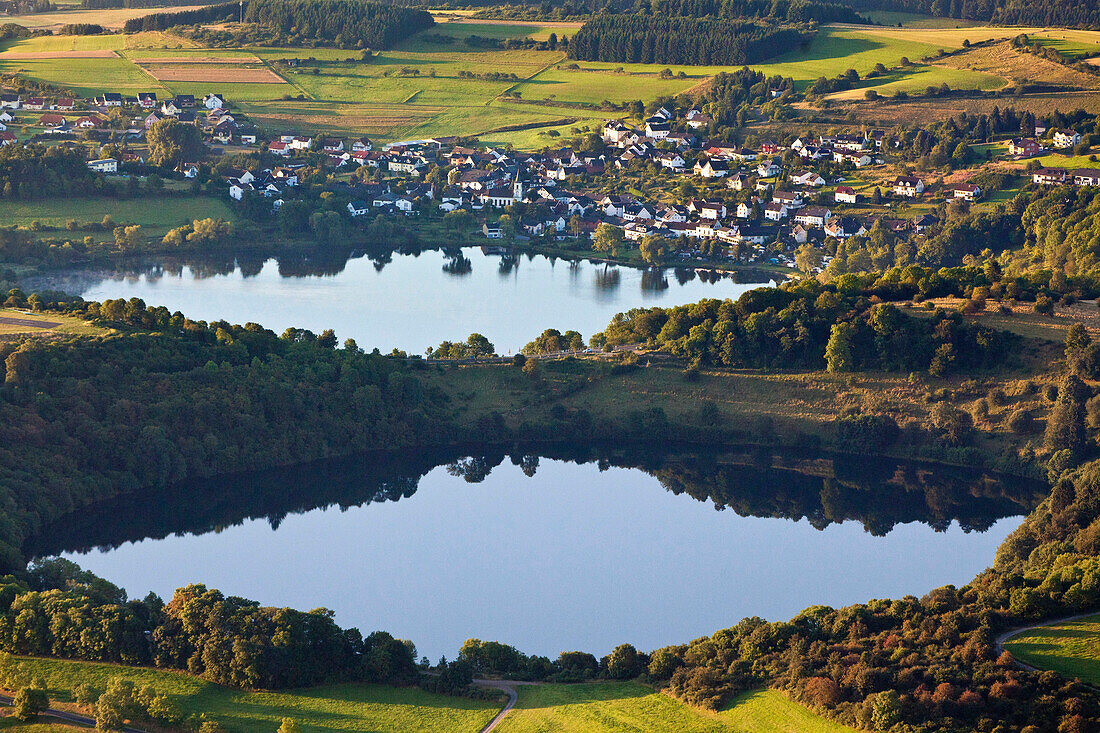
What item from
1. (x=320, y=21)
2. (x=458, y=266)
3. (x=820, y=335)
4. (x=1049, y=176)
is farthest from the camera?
Answer: (x=320, y=21)

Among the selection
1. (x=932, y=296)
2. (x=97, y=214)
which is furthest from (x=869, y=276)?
(x=97, y=214)

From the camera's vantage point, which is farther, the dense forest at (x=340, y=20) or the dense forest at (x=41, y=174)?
the dense forest at (x=340, y=20)

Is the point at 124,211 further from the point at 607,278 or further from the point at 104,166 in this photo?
the point at 607,278

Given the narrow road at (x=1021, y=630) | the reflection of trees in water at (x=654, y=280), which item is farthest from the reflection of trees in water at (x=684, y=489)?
the reflection of trees in water at (x=654, y=280)

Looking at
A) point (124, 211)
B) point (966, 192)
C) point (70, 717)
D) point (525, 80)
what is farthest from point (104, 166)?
point (70, 717)

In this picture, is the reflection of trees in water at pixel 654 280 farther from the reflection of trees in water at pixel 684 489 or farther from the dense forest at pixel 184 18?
the dense forest at pixel 184 18

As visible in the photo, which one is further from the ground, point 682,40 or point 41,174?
point 682,40

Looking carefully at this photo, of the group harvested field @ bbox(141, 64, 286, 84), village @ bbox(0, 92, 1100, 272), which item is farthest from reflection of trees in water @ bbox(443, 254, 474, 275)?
harvested field @ bbox(141, 64, 286, 84)

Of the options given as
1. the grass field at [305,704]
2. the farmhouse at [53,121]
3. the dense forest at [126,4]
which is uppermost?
the dense forest at [126,4]

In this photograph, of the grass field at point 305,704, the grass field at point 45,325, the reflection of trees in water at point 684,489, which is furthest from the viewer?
the grass field at point 45,325
